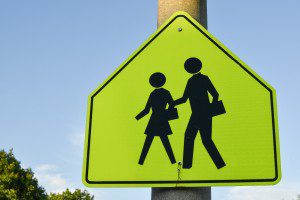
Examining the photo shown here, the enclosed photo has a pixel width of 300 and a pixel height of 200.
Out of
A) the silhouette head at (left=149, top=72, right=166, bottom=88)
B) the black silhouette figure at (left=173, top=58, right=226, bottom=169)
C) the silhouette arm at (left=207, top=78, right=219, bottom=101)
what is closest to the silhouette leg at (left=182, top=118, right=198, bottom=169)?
the black silhouette figure at (left=173, top=58, right=226, bottom=169)

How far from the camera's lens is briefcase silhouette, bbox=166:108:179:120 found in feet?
8.07

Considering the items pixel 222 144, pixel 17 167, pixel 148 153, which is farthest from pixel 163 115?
pixel 17 167

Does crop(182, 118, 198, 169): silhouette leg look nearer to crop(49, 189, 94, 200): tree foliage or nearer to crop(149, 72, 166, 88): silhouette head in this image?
crop(149, 72, 166, 88): silhouette head

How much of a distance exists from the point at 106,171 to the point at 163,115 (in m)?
0.50

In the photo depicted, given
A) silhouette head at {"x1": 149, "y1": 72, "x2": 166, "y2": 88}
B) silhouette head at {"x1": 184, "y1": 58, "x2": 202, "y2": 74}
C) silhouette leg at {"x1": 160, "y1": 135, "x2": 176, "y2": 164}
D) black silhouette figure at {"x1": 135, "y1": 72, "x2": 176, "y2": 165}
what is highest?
silhouette head at {"x1": 184, "y1": 58, "x2": 202, "y2": 74}

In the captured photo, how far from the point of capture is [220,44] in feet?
8.66

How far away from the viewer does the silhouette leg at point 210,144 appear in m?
2.30

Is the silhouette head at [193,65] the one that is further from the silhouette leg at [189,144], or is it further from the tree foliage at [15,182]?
the tree foliage at [15,182]

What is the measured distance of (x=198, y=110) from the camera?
244 cm

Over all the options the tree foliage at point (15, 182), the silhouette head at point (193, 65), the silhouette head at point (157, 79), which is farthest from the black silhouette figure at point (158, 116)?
the tree foliage at point (15, 182)

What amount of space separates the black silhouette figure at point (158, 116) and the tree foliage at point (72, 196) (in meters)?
32.7

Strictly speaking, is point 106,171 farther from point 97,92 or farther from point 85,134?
point 97,92

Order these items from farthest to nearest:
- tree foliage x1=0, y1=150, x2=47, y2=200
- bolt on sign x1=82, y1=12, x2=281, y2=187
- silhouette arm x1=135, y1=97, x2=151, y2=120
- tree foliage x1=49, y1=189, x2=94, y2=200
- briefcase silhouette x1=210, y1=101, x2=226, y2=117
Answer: tree foliage x1=49, y1=189, x2=94, y2=200, tree foliage x1=0, y1=150, x2=47, y2=200, silhouette arm x1=135, y1=97, x2=151, y2=120, briefcase silhouette x1=210, y1=101, x2=226, y2=117, bolt on sign x1=82, y1=12, x2=281, y2=187

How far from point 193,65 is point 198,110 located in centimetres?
33
